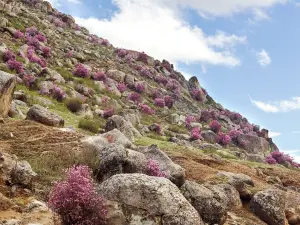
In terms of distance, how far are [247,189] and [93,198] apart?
856 centimetres

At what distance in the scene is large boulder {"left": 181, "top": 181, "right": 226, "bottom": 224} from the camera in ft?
33.8

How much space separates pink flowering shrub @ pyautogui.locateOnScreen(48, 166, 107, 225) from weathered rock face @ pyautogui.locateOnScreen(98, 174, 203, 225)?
530mm

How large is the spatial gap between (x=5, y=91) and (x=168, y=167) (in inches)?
350

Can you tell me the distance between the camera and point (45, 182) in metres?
10.0

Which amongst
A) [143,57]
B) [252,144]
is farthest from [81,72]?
[143,57]

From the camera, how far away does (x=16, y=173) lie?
9.09 metres

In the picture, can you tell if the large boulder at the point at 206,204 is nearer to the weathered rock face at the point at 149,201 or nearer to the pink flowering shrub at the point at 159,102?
the weathered rock face at the point at 149,201

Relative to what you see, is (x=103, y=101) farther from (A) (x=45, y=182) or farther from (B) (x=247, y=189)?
(A) (x=45, y=182)

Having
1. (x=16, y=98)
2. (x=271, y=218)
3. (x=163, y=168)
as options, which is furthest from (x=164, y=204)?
(x=16, y=98)

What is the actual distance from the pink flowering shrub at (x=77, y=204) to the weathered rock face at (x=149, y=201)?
1.74 feet

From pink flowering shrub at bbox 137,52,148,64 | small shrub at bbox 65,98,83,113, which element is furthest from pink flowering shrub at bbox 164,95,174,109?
small shrub at bbox 65,98,83,113

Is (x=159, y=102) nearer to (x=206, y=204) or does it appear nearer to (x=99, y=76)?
(x=99, y=76)

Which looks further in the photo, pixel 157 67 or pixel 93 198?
pixel 157 67

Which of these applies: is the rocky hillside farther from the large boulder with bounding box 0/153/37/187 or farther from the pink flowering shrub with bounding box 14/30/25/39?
the pink flowering shrub with bounding box 14/30/25/39
